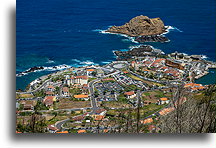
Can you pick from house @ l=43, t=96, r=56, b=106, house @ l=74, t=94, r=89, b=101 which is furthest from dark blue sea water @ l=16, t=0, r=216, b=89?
house @ l=74, t=94, r=89, b=101

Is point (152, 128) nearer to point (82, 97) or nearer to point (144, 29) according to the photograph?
point (82, 97)

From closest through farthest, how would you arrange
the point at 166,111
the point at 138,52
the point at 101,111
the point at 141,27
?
the point at 166,111, the point at 101,111, the point at 141,27, the point at 138,52

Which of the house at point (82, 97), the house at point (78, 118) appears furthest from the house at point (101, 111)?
the house at point (82, 97)

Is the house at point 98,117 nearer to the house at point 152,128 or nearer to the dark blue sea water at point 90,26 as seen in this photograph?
the house at point 152,128

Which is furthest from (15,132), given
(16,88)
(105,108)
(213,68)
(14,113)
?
(213,68)

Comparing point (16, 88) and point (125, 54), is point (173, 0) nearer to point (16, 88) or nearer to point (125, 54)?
point (125, 54)

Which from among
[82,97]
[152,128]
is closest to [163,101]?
[152,128]

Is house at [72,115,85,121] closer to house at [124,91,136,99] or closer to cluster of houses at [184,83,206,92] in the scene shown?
house at [124,91,136,99]
